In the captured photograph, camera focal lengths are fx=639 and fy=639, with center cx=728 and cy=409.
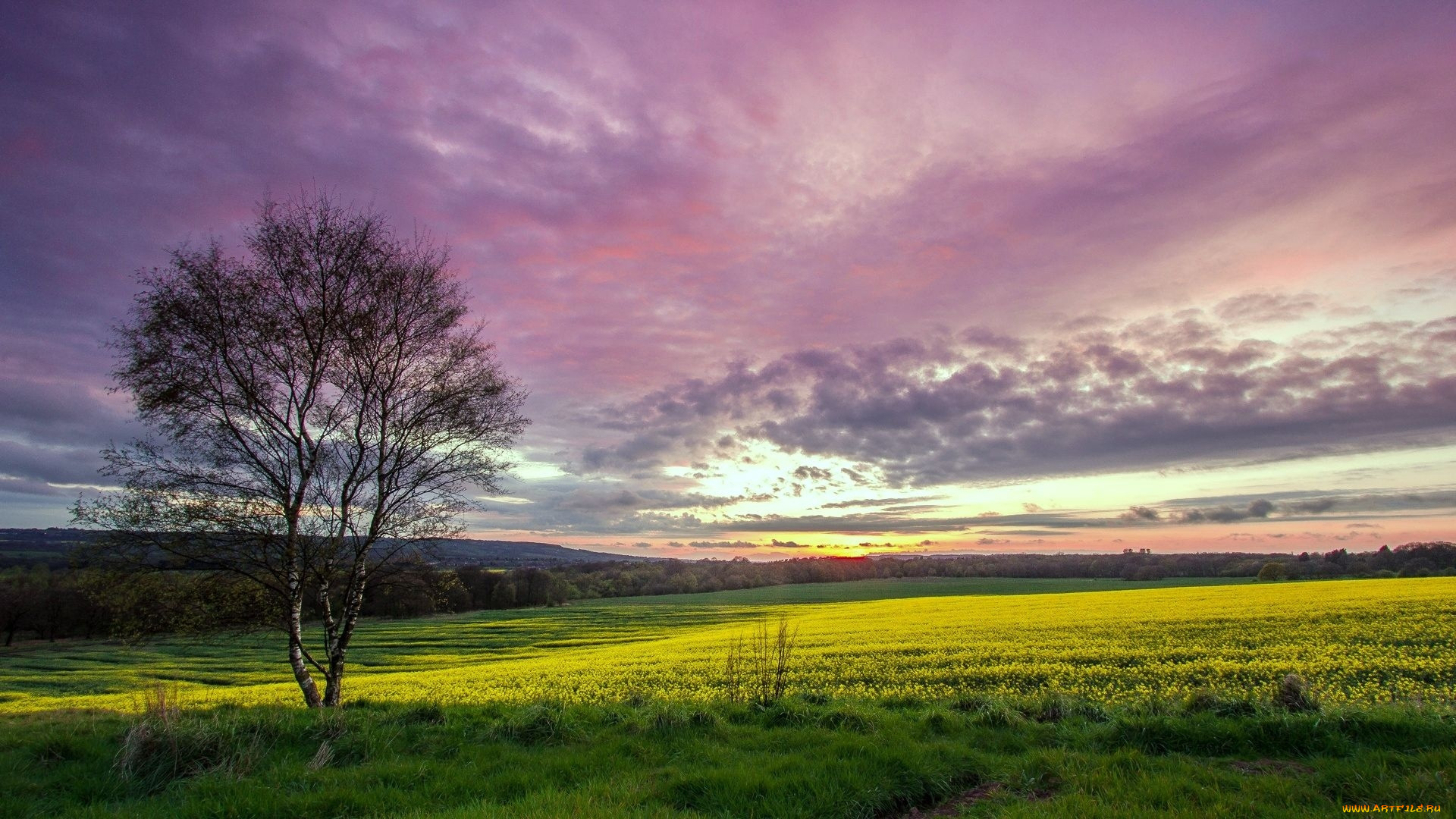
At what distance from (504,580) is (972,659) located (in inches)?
3692

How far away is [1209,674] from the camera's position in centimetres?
1733

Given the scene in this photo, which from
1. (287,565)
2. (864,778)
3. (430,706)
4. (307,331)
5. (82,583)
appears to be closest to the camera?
(864,778)

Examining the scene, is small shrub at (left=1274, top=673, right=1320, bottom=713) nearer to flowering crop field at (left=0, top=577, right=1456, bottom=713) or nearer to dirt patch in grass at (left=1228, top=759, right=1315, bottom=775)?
dirt patch in grass at (left=1228, top=759, right=1315, bottom=775)

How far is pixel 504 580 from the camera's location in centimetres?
10256

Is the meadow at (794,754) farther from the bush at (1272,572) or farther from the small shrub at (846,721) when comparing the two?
the bush at (1272,572)

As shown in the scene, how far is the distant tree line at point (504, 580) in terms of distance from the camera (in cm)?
1290

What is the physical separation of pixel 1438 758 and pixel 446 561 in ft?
54.1

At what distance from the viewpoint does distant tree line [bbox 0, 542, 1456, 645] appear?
42.3ft

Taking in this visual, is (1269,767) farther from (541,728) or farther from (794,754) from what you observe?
(541,728)

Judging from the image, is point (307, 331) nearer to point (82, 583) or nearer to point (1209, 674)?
point (82, 583)

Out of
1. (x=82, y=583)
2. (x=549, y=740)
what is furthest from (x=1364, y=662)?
(x=82, y=583)

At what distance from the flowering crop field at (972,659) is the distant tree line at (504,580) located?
3.54ft

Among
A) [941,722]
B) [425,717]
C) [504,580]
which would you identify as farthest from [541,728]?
[504,580]

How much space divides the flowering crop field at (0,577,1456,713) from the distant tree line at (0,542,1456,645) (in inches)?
42.5
